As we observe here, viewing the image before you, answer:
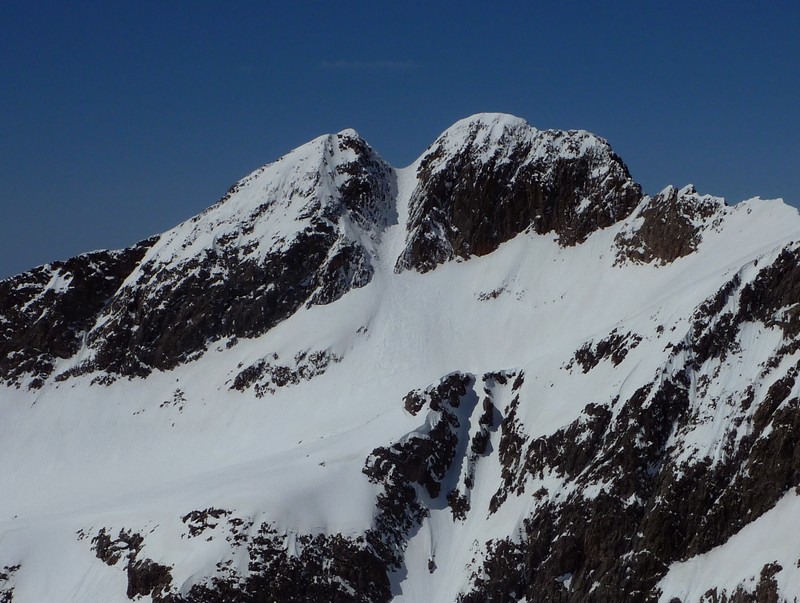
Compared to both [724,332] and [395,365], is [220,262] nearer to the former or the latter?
[395,365]

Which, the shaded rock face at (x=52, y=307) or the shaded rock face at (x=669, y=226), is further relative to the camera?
the shaded rock face at (x=52, y=307)

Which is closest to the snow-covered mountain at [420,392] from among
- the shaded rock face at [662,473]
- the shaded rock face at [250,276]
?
the shaded rock face at [662,473]

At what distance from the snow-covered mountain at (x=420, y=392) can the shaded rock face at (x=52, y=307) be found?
0.28 meters

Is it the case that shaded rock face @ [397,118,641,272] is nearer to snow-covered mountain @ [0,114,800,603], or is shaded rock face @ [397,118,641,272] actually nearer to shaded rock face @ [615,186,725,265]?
snow-covered mountain @ [0,114,800,603]

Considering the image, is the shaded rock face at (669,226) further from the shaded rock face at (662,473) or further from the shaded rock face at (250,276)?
the shaded rock face at (250,276)

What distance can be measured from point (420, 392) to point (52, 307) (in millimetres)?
53593

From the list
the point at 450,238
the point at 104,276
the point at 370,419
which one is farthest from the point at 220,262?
the point at 370,419

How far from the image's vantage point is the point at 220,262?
357 ft

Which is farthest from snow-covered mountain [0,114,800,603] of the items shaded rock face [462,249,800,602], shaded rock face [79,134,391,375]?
shaded rock face [79,134,391,375]

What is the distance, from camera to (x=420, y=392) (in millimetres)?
82250

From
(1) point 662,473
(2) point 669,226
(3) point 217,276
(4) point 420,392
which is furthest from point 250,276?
(1) point 662,473

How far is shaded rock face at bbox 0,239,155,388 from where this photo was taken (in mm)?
111438

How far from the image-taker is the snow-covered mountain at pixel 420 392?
66375 millimetres

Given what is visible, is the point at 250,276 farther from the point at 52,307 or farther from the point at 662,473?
the point at 662,473
